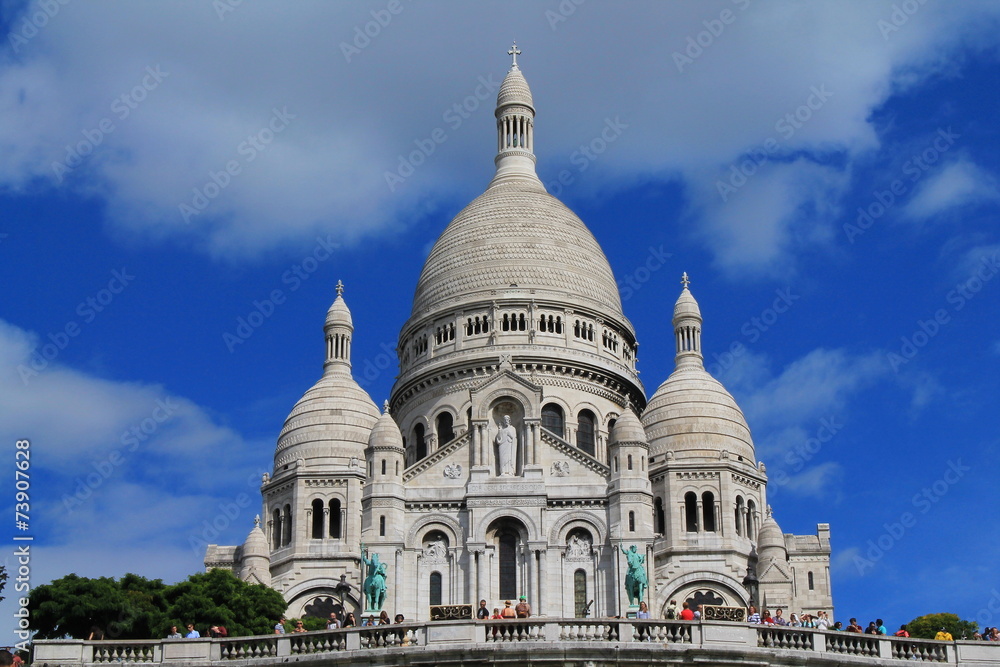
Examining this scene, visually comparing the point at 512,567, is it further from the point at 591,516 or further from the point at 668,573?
the point at 668,573

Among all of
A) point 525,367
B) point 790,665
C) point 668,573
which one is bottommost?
point 790,665

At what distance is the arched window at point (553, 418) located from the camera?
85188 mm

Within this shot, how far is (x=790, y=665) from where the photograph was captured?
34.7 metres

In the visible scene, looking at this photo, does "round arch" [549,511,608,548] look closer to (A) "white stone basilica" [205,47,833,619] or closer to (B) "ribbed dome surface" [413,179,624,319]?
(A) "white stone basilica" [205,47,833,619]

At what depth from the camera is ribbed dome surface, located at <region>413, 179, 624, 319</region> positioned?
90.2 m

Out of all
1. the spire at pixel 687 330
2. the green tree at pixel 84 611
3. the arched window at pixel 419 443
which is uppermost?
the spire at pixel 687 330

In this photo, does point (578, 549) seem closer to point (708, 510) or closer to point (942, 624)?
point (708, 510)

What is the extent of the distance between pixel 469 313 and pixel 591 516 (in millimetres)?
18530

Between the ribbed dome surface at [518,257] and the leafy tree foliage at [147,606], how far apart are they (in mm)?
25735

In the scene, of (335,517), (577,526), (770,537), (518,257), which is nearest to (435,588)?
(577,526)

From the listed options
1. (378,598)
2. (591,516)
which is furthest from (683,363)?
(378,598)

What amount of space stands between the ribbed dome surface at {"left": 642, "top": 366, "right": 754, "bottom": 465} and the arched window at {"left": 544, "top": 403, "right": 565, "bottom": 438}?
4.84m

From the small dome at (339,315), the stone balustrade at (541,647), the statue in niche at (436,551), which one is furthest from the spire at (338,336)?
the stone balustrade at (541,647)

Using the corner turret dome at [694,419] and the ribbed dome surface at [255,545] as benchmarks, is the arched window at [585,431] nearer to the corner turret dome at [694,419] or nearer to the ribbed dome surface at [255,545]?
the corner turret dome at [694,419]
